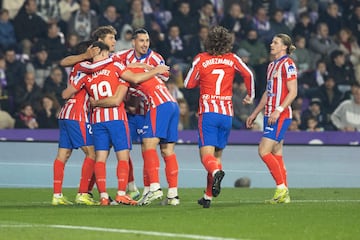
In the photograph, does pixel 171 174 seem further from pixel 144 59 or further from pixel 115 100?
pixel 144 59

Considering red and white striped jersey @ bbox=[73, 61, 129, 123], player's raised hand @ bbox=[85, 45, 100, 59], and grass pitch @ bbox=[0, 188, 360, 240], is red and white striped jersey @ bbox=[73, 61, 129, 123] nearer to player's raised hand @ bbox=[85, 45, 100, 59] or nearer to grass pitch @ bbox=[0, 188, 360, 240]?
player's raised hand @ bbox=[85, 45, 100, 59]

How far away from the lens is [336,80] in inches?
996

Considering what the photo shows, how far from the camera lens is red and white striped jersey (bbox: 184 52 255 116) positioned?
1328 centimetres

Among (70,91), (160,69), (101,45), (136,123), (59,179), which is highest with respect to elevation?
(101,45)

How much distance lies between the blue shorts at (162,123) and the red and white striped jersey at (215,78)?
0.40 meters

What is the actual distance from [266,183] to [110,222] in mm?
8600

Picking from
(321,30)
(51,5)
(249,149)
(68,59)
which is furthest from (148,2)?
(68,59)

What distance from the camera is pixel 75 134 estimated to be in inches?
549

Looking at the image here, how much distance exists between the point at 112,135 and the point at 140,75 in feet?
2.41

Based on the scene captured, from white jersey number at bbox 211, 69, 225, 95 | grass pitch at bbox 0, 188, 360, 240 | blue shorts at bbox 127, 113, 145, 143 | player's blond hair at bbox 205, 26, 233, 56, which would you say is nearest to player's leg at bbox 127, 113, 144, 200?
blue shorts at bbox 127, 113, 145, 143

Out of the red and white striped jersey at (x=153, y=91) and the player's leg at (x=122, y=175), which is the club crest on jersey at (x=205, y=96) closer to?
the red and white striped jersey at (x=153, y=91)

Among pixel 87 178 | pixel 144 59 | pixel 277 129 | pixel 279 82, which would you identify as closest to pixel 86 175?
pixel 87 178

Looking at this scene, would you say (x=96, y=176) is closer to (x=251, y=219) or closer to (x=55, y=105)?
(x=251, y=219)

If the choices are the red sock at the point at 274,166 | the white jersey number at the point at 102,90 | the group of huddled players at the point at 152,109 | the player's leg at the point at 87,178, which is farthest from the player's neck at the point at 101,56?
the red sock at the point at 274,166
